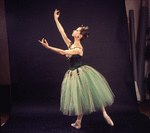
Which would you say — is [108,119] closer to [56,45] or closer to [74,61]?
[74,61]

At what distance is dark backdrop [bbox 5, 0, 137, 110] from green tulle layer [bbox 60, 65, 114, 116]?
0.63 m

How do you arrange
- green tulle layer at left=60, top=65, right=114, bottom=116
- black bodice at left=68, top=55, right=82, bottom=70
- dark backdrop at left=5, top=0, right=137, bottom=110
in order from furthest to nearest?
dark backdrop at left=5, top=0, right=137, bottom=110 < black bodice at left=68, top=55, right=82, bottom=70 < green tulle layer at left=60, top=65, right=114, bottom=116

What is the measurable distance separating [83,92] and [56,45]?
1.00 m

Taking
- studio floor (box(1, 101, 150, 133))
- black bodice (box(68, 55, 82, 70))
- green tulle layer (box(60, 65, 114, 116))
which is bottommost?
studio floor (box(1, 101, 150, 133))

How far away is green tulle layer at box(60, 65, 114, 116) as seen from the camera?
1.75 m

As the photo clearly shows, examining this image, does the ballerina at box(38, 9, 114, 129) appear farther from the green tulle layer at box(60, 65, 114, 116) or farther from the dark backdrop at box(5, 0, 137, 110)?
the dark backdrop at box(5, 0, 137, 110)

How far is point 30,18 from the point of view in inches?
96.5

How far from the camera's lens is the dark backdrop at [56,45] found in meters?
2.45

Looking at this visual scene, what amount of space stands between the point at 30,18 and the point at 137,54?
1947mm

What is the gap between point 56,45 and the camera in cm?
246

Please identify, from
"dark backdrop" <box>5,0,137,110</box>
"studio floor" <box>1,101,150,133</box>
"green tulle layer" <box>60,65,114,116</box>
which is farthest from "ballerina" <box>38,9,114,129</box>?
"dark backdrop" <box>5,0,137,110</box>

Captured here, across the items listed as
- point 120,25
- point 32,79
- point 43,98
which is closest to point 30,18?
point 32,79

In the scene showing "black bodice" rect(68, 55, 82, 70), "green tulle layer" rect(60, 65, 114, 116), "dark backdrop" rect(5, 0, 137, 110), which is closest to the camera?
"green tulle layer" rect(60, 65, 114, 116)

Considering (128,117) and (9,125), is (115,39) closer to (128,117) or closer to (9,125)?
(128,117)
